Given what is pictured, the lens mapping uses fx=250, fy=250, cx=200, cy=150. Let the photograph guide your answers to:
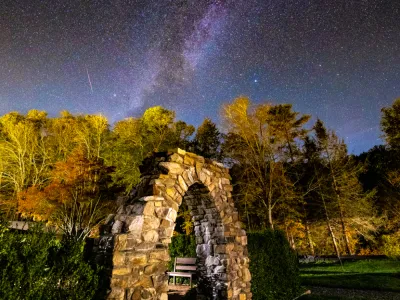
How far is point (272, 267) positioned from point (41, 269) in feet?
18.7

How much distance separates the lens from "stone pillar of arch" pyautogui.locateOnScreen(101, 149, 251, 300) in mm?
3539

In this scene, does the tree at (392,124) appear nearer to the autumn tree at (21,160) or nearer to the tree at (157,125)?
the tree at (157,125)

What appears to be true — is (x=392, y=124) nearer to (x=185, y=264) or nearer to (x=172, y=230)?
A: (x=185, y=264)

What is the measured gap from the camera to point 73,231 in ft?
44.5

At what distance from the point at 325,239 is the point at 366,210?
213 inches

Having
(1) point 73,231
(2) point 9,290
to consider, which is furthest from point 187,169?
(1) point 73,231

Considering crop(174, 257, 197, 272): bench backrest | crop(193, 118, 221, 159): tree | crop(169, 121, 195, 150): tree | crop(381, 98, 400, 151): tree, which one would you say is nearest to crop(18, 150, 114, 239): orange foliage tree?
crop(174, 257, 197, 272): bench backrest

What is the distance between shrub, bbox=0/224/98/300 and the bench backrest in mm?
5675

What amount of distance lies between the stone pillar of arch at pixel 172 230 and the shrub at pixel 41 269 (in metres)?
0.44

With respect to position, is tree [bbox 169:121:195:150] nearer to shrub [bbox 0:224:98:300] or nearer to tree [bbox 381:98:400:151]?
tree [bbox 381:98:400:151]

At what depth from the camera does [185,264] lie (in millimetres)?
8594

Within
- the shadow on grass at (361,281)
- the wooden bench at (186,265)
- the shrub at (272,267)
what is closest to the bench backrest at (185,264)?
the wooden bench at (186,265)

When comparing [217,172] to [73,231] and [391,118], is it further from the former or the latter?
[391,118]

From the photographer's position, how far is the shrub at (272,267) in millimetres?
6199
